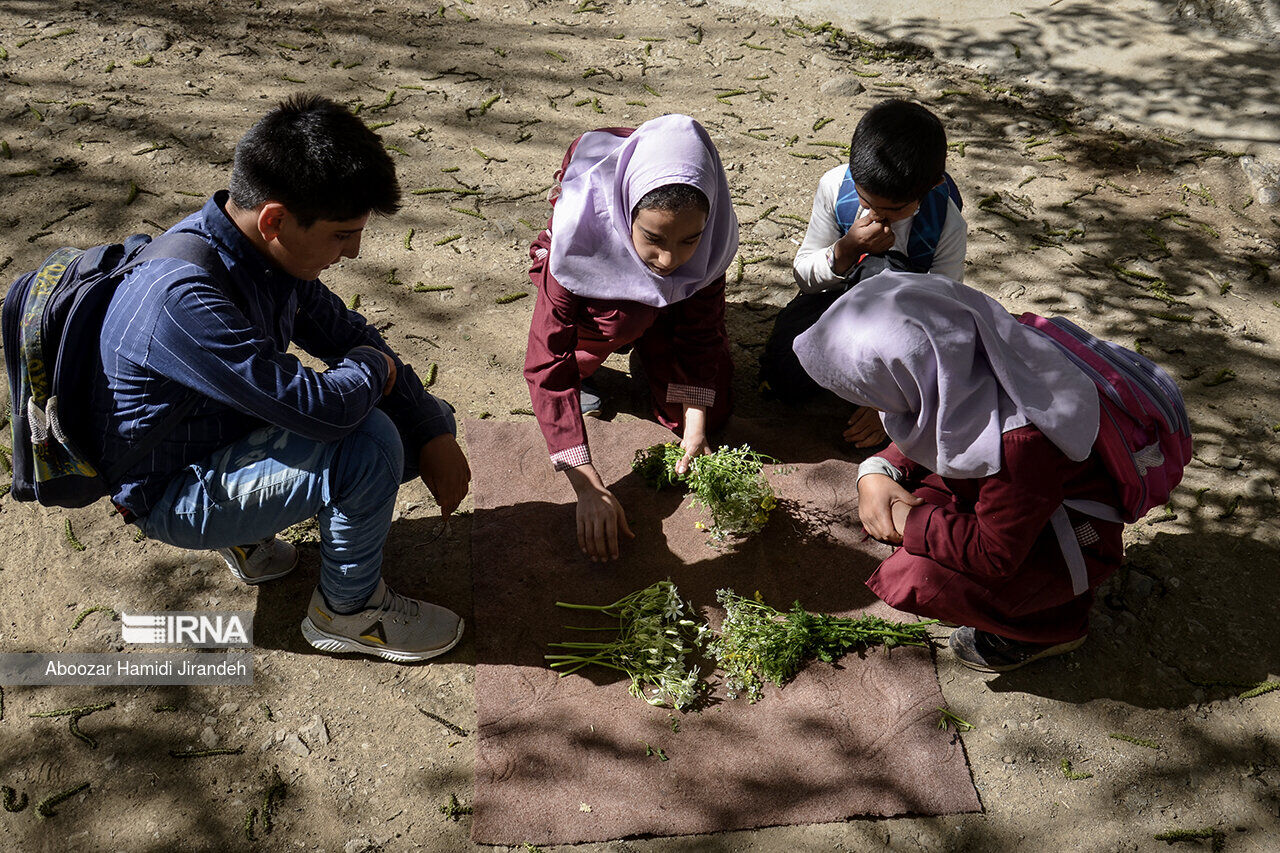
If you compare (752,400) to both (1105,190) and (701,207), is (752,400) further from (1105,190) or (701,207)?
(1105,190)

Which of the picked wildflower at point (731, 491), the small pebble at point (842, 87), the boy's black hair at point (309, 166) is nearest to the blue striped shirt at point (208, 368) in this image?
the boy's black hair at point (309, 166)

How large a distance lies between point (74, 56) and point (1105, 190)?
20.5 ft

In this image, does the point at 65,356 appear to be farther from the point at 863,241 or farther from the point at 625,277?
the point at 863,241

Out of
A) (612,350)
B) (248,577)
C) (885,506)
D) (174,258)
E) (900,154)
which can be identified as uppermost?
(900,154)

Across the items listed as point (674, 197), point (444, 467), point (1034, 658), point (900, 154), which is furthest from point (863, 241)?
point (444, 467)

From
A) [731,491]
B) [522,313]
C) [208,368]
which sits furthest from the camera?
[522,313]

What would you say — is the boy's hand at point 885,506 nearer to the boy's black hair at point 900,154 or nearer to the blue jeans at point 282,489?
the boy's black hair at point 900,154

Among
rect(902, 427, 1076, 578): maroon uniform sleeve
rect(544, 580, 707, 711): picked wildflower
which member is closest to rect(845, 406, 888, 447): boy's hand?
rect(902, 427, 1076, 578): maroon uniform sleeve

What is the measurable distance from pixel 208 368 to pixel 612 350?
1.70m

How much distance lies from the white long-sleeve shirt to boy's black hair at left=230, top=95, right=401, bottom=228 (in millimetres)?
1890

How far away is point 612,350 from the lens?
3689 mm

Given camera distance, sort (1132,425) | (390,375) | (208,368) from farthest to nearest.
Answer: (390,375) < (1132,425) < (208,368)

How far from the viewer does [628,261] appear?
327 centimetres

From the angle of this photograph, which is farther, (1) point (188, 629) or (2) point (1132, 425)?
(1) point (188, 629)
